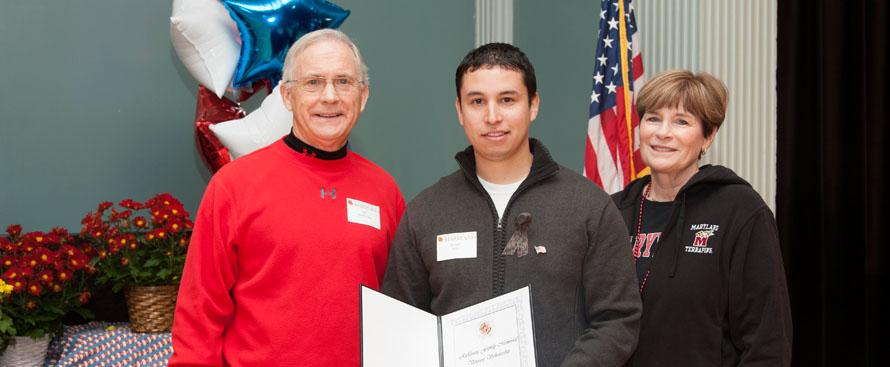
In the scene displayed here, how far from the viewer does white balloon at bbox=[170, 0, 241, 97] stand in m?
3.14

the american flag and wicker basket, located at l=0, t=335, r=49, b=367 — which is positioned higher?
the american flag

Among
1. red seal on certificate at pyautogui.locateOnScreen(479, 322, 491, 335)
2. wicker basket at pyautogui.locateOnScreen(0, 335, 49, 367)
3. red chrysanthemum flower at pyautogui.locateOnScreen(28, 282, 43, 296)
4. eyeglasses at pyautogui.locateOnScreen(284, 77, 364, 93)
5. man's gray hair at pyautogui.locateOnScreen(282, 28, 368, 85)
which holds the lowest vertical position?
wicker basket at pyautogui.locateOnScreen(0, 335, 49, 367)

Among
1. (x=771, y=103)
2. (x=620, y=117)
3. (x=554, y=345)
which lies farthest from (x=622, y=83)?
(x=554, y=345)

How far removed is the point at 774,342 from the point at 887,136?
1488mm

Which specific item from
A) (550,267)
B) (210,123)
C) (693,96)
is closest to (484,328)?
(550,267)

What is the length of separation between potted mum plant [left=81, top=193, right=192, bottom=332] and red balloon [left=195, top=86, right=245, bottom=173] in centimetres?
35

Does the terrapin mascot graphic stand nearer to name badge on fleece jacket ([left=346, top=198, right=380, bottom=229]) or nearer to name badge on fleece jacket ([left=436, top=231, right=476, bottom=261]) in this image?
name badge on fleece jacket ([left=436, top=231, right=476, bottom=261])

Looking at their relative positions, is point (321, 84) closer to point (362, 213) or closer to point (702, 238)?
point (362, 213)

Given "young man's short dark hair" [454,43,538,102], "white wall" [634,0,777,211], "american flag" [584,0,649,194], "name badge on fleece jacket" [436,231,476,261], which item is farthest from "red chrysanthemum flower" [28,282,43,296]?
"white wall" [634,0,777,211]

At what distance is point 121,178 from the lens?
374 cm

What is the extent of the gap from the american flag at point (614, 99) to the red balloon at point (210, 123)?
1639mm

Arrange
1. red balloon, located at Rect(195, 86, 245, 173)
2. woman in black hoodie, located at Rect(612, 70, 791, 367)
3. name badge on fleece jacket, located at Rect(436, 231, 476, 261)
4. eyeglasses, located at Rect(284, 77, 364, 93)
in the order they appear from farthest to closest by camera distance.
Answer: red balloon, located at Rect(195, 86, 245, 173), eyeglasses, located at Rect(284, 77, 364, 93), woman in black hoodie, located at Rect(612, 70, 791, 367), name badge on fleece jacket, located at Rect(436, 231, 476, 261)

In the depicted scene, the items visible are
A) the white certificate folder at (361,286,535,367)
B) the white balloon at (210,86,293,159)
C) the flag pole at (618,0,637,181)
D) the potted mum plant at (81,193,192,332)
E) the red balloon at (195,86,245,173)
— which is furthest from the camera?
the flag pole at (618,0,637,181)

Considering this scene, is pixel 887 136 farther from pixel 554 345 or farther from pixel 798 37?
pixel 554 345
